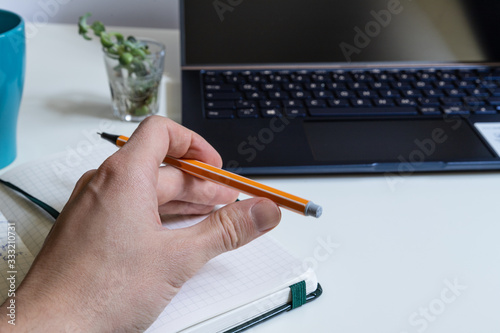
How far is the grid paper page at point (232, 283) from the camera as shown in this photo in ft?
1.37

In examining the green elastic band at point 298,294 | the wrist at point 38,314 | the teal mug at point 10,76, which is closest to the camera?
the wrist at point 38,314

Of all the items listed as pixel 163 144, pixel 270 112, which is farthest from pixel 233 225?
pixel 270 112

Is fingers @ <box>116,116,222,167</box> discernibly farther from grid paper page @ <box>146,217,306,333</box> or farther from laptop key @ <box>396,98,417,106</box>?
laptop key @ <box>396,98,417,106</box>

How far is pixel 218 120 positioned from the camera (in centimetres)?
69

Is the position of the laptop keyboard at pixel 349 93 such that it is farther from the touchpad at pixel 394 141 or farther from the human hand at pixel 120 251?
the human hand at pixel 120 251

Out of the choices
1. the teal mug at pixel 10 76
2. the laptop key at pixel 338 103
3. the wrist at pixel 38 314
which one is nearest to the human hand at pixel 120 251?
the wrist at pixel 38 314

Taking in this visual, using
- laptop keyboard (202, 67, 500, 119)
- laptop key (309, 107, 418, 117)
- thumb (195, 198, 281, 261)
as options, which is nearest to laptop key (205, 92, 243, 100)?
laptop keyboard (202, 67, 500, 119)

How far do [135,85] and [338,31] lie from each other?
324mm

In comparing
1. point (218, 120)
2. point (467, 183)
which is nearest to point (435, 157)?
point (467, 183)

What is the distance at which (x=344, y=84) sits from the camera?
774mm

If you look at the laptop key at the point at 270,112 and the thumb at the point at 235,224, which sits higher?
the thumb at the point at 235,224

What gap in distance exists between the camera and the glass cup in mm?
710

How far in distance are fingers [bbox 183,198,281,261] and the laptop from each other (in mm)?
189

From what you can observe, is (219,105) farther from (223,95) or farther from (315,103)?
(315,103)
